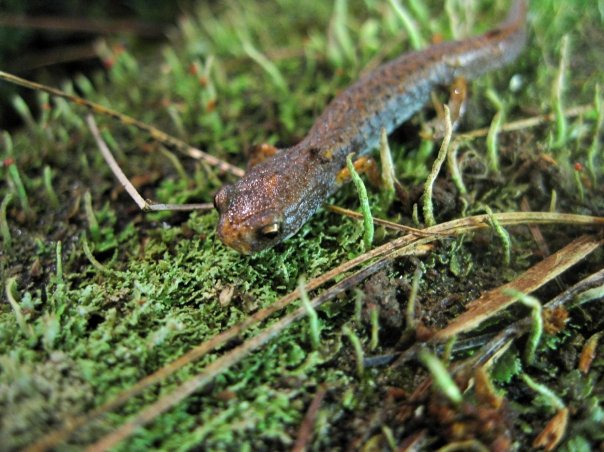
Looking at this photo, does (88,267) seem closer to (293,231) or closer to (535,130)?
(293,231)

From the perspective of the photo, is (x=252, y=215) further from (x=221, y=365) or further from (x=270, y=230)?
(x=221, y=365)

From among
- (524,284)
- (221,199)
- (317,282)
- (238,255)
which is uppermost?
(221,199)

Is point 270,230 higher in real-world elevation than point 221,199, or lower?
lower

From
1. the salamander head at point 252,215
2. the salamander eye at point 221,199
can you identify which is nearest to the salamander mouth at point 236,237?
the salamander head at point 252,215

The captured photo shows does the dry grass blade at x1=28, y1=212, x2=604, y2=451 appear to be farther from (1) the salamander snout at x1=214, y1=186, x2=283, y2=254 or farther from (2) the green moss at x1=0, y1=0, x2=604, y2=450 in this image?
(1) the salamander snout at x1=214, y1=186, x2=283, y2=254

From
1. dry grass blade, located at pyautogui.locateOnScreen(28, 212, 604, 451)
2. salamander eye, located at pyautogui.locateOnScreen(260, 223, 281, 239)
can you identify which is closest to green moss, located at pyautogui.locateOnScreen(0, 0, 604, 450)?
dry grass blade, located at pyautogui.locateOnScreen(28, 212, 604, 451)

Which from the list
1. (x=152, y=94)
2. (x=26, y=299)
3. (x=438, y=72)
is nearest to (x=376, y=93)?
(x=438, y=72)

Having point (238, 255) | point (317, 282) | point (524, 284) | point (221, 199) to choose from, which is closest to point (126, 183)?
point (221, 199)
